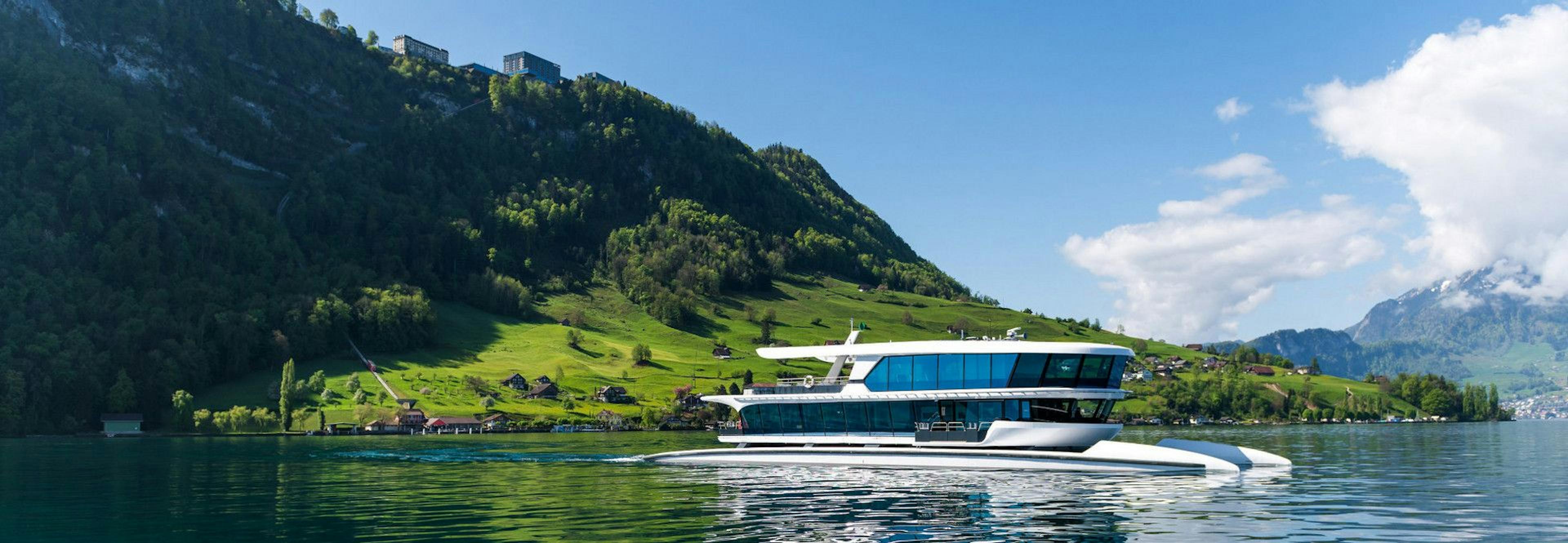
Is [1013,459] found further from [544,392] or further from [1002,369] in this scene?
[544,392]

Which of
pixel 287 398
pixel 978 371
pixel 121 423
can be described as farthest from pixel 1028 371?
pixel 121 423

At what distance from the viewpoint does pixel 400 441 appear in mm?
124062

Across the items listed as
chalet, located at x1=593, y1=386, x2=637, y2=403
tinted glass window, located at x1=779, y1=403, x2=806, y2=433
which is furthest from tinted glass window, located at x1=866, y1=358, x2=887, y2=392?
chalet, located at x1=593, y1=386, x2=637, y2=403

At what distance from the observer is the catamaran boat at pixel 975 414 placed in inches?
2160

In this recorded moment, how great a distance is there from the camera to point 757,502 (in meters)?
40.9

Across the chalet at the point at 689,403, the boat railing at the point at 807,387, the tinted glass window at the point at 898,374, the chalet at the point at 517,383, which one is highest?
the tinted glass window at the point at 898,374

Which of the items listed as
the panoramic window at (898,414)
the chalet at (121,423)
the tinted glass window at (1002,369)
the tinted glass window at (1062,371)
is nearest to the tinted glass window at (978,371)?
the tinted glass window at (1002,369)

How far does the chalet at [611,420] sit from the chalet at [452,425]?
1936 centimetres

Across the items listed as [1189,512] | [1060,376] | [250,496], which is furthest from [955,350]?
[250,496]

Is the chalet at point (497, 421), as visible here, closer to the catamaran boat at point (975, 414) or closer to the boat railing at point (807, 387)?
the boat railing at point (807, 387)

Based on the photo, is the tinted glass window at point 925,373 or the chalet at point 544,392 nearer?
the tinted glass window at point 925,373

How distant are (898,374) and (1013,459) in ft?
28.9

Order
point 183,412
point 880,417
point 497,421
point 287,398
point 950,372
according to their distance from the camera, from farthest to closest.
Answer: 1. point 287,398
2. point 497,421
3. point 183,412
4. point 880,417
5. point 950,372

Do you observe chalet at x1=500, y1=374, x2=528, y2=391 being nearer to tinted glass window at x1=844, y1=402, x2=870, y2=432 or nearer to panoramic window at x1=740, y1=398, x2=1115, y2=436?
panoramic window at x1=740, y1=398, x2=1115, y2=436
